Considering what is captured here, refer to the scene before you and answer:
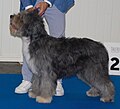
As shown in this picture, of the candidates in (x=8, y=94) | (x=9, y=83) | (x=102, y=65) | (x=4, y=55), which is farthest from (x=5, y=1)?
(x=102, y=65)

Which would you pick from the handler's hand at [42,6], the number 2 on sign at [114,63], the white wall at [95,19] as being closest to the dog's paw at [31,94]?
the handler's hand at [42,6]

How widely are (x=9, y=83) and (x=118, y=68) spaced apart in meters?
1.41

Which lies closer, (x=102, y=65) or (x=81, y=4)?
(x=102, y=65)

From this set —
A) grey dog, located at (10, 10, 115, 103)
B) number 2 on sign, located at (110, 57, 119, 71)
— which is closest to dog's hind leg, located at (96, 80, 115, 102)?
grey dog, located at (10, 10, 115, 103)

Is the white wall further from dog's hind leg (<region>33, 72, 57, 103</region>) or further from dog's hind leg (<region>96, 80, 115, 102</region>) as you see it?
dog's hind leg (<region>33, 72, 57, 103</region>)

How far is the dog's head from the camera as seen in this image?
2.93 m

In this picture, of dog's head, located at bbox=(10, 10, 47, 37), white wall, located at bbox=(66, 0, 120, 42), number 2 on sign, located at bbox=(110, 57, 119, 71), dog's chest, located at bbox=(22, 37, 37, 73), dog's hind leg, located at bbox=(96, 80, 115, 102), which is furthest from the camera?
white wall, located at bbox=(66, 0, 120, 42)

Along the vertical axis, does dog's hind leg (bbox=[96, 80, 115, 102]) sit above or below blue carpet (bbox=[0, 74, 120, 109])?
above

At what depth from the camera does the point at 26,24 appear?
2930 mm

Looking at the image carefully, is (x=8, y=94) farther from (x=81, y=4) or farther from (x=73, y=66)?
(x=81, y=4)

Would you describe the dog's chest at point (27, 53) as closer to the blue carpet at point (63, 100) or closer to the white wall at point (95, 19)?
the blue carpet at point (63, 100)

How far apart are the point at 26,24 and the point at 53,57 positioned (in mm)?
369

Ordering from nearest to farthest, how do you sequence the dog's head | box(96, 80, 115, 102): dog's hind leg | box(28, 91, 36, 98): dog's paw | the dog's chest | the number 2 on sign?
the dog's head → the dog's chest → box(96, 80, 115, 102): dog's hind leg → box(28, 91, 36, 98): dog's paw → the number 2 on sign

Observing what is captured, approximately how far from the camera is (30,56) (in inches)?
120
